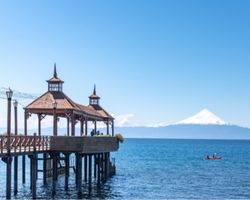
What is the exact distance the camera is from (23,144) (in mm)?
38156

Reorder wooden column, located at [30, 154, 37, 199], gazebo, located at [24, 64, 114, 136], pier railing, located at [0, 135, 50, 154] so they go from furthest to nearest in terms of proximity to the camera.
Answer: gazebo, located at [24, 64, 114, 136] → wooden column, located at [30, 154, 37, 199] → pier railing, located at [0, 135, 50, 154]

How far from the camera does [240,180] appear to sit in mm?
63344

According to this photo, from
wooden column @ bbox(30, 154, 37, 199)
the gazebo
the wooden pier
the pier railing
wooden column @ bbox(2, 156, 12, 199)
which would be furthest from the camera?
the gazebo

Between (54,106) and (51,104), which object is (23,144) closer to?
(54,106)

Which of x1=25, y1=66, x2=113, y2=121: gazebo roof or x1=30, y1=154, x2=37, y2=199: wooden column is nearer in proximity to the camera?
x1=30, y1=154, x2=37, y2=199: wooden column

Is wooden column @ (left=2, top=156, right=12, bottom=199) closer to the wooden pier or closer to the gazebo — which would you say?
the wooden pier

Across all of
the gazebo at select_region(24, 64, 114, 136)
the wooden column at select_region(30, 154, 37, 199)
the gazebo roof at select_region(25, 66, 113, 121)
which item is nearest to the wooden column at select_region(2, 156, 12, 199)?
the wooden column at select_region(30, 154, 37, 199)

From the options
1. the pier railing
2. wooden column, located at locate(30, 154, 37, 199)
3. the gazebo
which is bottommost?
wooden column, located at locate(30, 154, 37, 199)

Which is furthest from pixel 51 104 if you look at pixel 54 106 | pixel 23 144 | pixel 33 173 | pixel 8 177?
pixel 8 177

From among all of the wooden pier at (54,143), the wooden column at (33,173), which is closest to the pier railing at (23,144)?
the wooden pier at (54,143)

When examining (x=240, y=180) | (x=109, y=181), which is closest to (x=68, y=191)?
(x=109, y=181)

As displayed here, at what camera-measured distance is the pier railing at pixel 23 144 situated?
109 feet

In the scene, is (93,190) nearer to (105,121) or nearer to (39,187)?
(39,187)

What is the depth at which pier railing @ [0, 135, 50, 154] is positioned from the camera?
109ft
